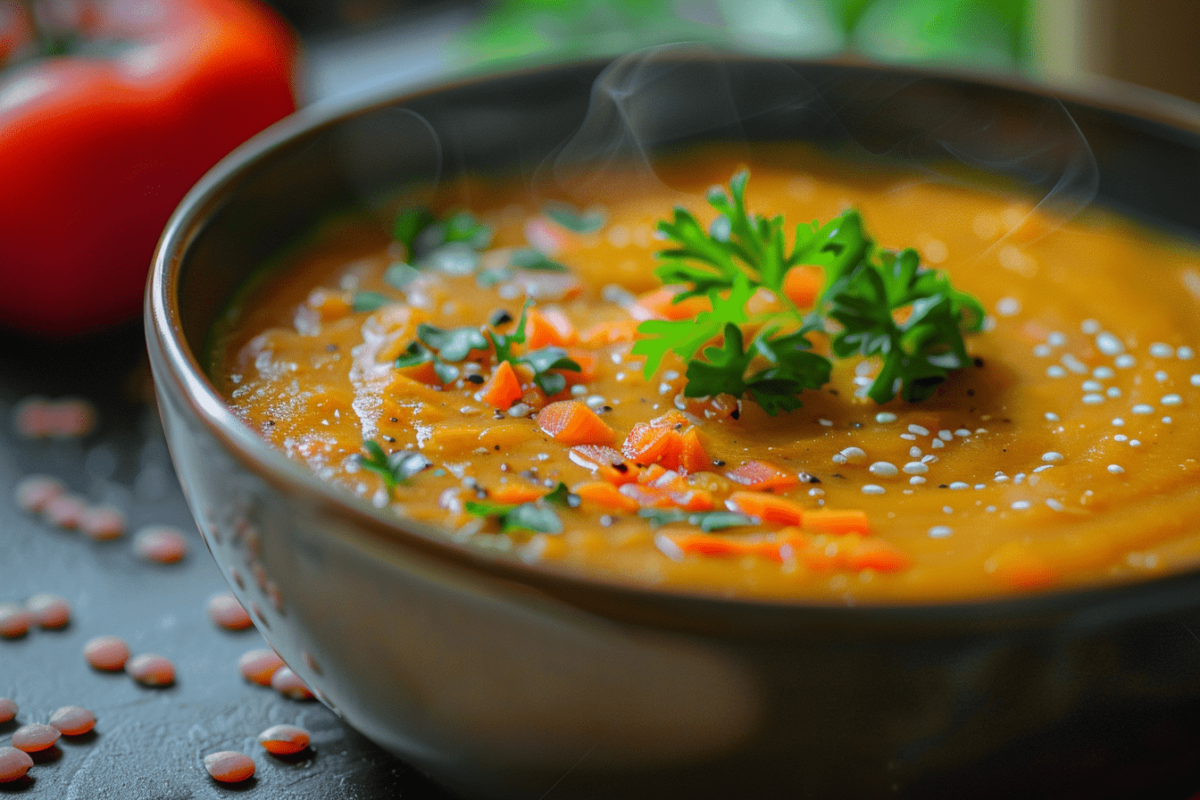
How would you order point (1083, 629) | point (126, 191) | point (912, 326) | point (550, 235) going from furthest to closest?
point (126, 191), point (550, 235), point (912, 326), point (1083, 629)

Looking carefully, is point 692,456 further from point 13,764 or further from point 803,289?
point 13,764

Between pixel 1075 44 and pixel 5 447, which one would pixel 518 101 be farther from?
pixel 1075 44

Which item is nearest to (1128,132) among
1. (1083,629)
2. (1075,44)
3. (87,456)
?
(1075,44)

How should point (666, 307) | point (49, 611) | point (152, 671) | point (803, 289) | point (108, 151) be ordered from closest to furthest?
1. point (152, 671)
2. point (49, 611)
3. point (666, 307)
4. point (803, 289)
5. point (108, 151)

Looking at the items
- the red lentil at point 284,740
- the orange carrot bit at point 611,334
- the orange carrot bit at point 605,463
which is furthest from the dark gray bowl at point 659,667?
the orange carrot bit at point 611,334

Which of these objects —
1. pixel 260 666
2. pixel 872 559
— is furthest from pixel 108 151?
pixel 872 559

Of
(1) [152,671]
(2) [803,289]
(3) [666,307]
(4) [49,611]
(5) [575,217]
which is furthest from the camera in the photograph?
(5) [575,217]

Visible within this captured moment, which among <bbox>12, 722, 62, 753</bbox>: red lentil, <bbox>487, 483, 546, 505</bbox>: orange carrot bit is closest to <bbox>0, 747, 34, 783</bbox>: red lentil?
<bbox>12, 722, 62, 753</bbox>: red lentil
